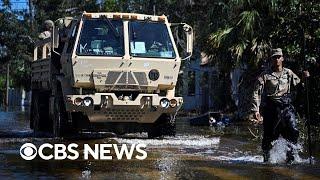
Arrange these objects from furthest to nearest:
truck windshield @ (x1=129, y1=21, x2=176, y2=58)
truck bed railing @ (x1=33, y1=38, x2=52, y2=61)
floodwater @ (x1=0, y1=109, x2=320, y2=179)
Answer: truck bed railing @ (x1=33, y1=38, x2=52, y2=61), truck windshield @ (x1=129, y1=21, x2=176, y2=58), floodwater @ (x1=0, y1=109, x2=320, y2=179)

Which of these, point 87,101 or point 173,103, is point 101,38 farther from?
point 173,103

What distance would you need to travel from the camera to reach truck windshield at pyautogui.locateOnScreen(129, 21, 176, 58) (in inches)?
517

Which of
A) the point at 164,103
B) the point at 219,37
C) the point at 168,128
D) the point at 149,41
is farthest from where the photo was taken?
the point at 219,37

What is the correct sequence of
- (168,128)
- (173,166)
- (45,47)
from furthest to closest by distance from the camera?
1. (45,47)
2. (168,128)
3. (173,166)

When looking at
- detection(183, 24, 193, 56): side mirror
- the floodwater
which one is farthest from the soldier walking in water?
detection(183, 24, 193, 56): side mirror

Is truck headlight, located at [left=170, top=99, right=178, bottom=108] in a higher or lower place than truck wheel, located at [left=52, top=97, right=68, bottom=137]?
higher

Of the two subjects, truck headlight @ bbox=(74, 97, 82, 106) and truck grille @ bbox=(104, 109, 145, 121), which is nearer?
truck headlight @ bbox=(74, 97, 82, 106)

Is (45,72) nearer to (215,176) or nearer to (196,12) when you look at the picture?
(215,176)

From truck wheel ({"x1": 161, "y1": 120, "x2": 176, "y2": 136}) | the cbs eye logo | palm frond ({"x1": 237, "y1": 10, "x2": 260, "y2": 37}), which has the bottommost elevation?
the cbs eye logo

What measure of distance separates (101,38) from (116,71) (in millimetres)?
835

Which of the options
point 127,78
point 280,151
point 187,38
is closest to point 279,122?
point 280,151

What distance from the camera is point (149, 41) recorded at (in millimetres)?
13312

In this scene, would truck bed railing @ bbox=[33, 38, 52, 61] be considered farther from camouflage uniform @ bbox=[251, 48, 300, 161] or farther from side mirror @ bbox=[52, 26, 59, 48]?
camouflage uniform @ bbox=[251, 48, 300, 161]

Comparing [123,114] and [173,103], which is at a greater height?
[173,103]
